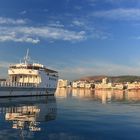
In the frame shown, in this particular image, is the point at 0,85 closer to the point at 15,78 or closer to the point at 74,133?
the point at 15,78

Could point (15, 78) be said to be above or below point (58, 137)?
above

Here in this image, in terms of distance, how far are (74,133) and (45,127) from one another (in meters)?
3.39

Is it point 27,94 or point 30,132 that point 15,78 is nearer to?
point 27,94

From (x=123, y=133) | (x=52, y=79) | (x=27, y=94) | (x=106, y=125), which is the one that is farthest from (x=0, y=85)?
(x=123, y=133)

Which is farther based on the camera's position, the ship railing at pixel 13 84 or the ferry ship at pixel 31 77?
the ferry ship at pixel 31 77

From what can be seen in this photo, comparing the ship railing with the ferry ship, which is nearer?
the ship railing

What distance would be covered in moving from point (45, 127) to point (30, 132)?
3.90 meters

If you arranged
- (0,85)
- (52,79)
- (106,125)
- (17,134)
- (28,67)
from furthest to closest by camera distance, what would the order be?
(52,79), (28,67), (0,85), (106,125), (17,134)

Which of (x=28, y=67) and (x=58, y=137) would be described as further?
(x=28, y=67)

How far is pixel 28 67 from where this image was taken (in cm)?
9094

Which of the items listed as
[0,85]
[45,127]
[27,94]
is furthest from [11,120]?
[27,94]

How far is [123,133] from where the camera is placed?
31.8 meters

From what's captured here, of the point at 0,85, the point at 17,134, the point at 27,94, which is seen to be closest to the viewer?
the point at 17,134

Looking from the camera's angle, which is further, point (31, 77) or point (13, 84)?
point (31, 77)
